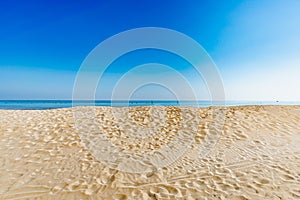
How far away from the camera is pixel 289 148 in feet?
22.5

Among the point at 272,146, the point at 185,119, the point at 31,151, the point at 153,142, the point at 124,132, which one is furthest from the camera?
the point at 185,119

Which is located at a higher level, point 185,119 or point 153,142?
point 185,119

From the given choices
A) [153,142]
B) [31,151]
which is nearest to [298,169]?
[153,142]

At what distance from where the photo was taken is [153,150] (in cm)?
713

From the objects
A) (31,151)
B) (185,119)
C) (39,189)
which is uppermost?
(185,119)

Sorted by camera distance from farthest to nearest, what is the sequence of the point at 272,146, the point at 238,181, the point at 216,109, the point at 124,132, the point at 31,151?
the point at 216,109 < the point at 124,132 < the point at 272,146 < the point at 31,151 < the point at 238,181

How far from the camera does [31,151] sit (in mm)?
6469

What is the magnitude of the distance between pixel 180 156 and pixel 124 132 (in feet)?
10.3

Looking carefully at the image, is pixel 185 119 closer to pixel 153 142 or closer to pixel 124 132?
pixel 153 142

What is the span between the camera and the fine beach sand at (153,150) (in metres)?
4.41

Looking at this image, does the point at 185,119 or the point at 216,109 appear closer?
the point at 185,119

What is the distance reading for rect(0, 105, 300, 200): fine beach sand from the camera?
14.5ft

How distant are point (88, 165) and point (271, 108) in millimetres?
11905

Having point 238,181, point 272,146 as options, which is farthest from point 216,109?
point 238,181
